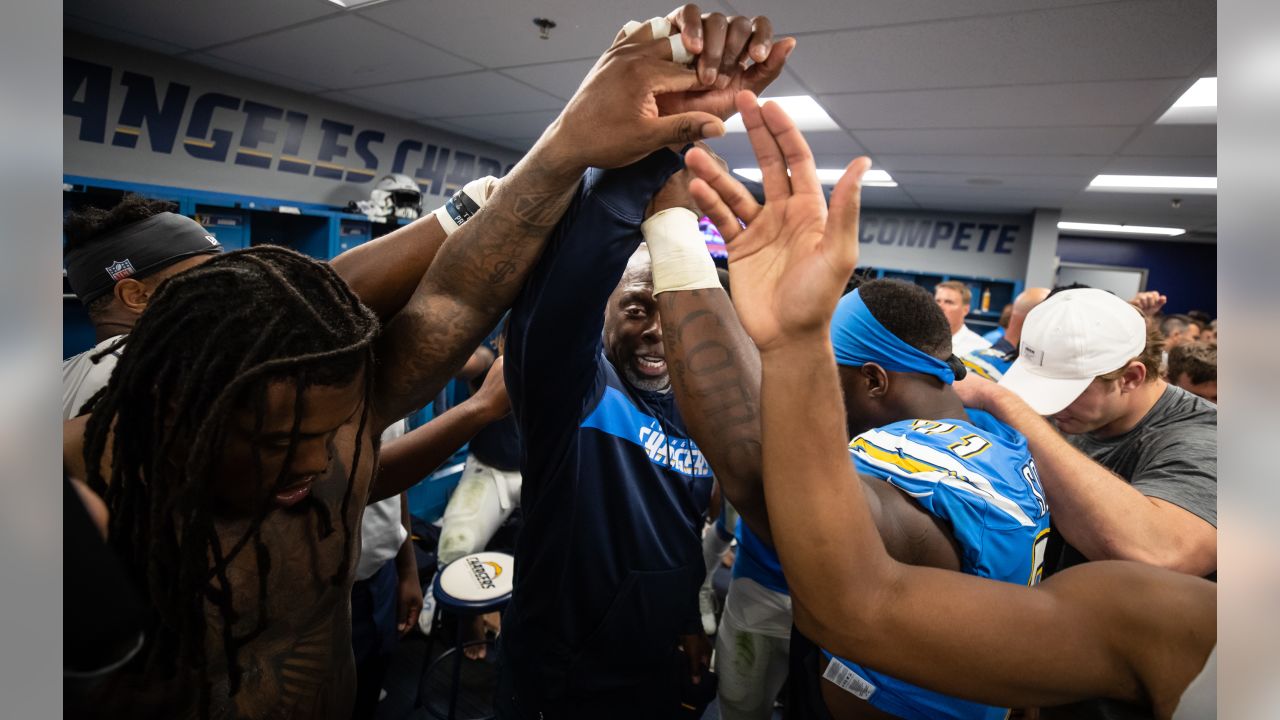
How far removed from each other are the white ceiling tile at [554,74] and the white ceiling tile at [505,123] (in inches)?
27.8

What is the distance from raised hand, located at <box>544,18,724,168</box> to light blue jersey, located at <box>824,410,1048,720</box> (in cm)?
81

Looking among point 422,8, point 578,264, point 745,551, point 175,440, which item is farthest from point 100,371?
point 422,8

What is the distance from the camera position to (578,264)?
0.98m

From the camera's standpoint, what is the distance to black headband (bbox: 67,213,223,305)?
1480 mm

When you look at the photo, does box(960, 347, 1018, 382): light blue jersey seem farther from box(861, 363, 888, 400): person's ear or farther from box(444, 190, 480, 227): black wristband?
box(444, 190, 480, 227): black wristband

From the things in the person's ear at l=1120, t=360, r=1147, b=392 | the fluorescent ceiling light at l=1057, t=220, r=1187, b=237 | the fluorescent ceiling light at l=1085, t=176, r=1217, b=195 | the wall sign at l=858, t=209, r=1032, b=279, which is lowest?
the person's ear at l=1120, t=360, r=1147, b=392

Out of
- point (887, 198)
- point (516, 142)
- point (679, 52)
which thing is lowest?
point (679, 52)

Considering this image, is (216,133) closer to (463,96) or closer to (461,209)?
(463,96)

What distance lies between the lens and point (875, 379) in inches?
65.4

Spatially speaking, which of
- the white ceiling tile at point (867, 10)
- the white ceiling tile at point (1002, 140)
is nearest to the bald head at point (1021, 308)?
the white ceiling tile at point (1002, 140)

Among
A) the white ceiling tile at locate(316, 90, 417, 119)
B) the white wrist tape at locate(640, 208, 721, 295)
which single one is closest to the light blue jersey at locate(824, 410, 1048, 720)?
the white wrist tape at locate(640, 208, 721, 295)

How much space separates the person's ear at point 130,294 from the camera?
148 centimetres

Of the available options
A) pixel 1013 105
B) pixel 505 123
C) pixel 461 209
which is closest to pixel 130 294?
pixel 461 209

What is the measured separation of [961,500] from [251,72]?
16.5ft
